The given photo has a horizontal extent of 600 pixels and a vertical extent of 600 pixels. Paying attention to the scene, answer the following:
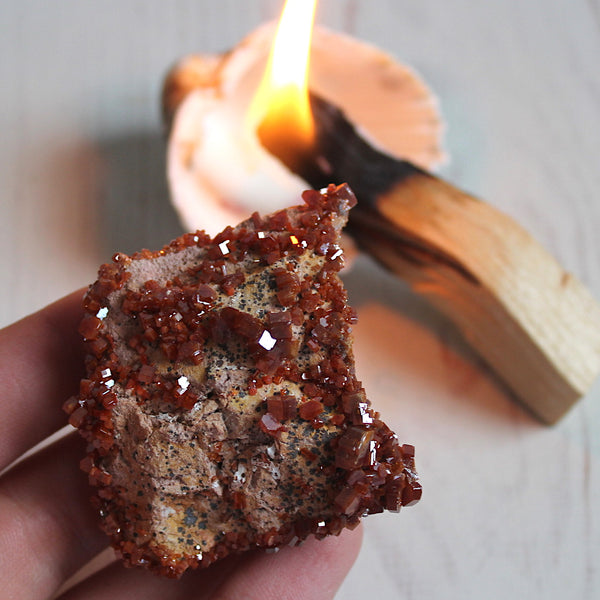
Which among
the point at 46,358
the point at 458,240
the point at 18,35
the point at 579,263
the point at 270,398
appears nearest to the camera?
the point at 270,398

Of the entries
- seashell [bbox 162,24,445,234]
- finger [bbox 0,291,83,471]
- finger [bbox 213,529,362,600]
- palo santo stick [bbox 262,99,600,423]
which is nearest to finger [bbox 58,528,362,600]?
finger [bbox 213,529,362,600]

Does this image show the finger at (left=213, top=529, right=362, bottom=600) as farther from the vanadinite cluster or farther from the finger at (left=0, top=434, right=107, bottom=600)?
the finger at (left=0, top=434, right=107, bottom=600)

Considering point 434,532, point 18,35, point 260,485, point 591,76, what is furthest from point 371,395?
point 18,35

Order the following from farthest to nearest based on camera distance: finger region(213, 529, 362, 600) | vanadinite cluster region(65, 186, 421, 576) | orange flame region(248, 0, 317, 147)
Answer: orange flame region(248, 0, 317, 147), finger region(213, 529, 362, 600), vanadinite cluster region(65, 186, 421, 576)

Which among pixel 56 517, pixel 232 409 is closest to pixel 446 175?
pixel 232 409

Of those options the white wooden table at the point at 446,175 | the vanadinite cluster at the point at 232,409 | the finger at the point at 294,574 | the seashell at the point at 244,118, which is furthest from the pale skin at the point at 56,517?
the seashell at the point at 244,118

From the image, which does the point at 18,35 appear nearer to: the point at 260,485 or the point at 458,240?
the point at 458,240
